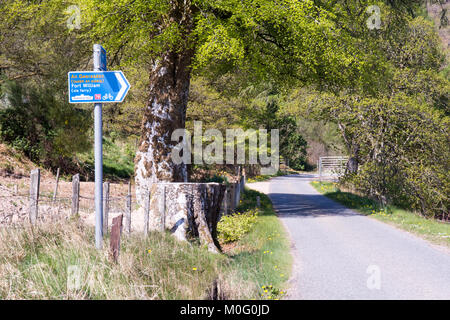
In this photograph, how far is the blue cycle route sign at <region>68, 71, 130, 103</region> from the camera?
541cm

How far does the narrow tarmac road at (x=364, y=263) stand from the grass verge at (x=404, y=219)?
42cm

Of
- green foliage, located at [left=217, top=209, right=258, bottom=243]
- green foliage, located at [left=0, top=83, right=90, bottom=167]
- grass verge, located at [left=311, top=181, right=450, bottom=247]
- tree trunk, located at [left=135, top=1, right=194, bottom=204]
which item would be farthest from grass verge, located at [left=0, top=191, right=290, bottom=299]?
green foliage, located at [left=0, top=83, right=90, bottom=167]

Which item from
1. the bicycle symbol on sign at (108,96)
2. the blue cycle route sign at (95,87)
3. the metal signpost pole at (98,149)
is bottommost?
the metal signpost pole at (98,149)

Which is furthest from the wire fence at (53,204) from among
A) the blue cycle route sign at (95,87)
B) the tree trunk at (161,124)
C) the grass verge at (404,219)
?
the grass verge at (404,219)

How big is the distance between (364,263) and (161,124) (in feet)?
21.0

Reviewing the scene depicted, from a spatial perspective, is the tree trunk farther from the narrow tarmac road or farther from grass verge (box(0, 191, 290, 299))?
the narrow tarmac road

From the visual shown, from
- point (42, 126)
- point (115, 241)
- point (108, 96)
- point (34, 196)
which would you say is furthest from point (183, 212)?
point (42, 126)

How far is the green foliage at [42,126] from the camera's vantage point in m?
19.4

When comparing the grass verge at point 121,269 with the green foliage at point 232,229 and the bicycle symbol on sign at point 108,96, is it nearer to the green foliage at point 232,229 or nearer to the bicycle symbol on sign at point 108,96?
the bicycle symbol on sign at point 108,96

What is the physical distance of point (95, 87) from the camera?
5430 mm

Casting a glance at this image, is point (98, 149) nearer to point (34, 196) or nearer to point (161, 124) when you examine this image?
point (34, 196)

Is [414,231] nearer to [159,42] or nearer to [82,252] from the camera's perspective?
[159,42]

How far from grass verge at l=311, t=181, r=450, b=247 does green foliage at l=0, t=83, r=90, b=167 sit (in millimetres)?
13058
